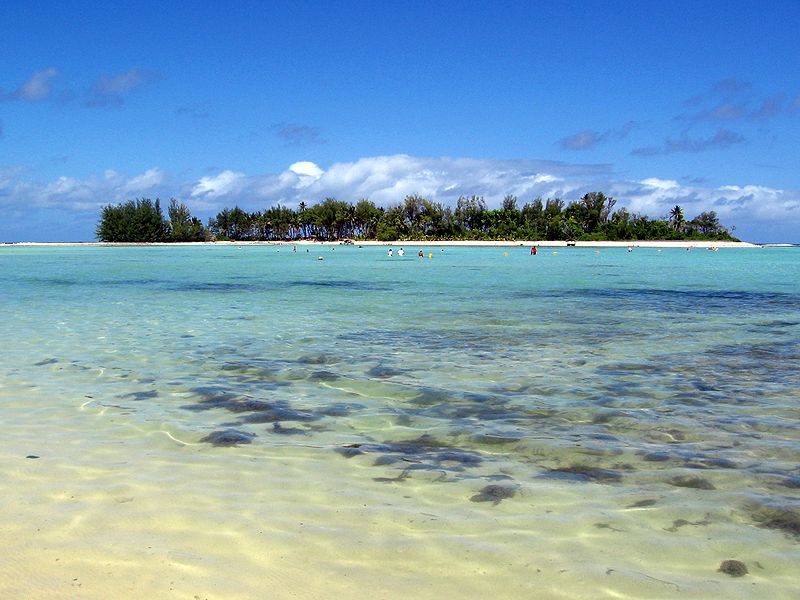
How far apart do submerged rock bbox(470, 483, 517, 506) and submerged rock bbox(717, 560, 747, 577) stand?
55.6 inches

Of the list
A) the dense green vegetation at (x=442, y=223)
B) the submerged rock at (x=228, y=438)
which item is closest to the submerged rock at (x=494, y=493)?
the submerged rock at (x=228, y=438)

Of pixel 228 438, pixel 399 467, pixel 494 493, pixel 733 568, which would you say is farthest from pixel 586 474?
pixel 228 438

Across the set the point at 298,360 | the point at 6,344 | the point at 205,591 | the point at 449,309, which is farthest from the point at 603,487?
the point at 449,309

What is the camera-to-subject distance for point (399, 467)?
5.41m

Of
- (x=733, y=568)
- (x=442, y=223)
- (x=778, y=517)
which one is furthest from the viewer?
(x=442, y=223)

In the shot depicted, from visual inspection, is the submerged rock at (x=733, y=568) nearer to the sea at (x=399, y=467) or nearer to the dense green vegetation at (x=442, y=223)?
the sea at (x=399, y=467)

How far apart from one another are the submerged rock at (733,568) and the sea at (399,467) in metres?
0.01

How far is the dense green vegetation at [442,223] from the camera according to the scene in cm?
13675

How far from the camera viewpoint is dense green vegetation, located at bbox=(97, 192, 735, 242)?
13675 centimetres

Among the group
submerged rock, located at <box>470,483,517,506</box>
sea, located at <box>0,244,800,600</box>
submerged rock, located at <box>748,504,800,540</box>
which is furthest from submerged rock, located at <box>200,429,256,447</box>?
submerged rock, located at <box>748,504,800,540</box>

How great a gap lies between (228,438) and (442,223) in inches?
5377

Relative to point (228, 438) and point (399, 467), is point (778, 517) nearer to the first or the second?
point (399, 467)

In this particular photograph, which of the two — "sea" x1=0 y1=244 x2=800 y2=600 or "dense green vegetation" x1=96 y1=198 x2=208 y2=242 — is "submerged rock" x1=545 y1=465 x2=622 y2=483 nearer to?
"sea" x1=0 y1=244 x2=800 y2=600

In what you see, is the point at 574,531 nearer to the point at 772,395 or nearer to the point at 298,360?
the point at 772,395
